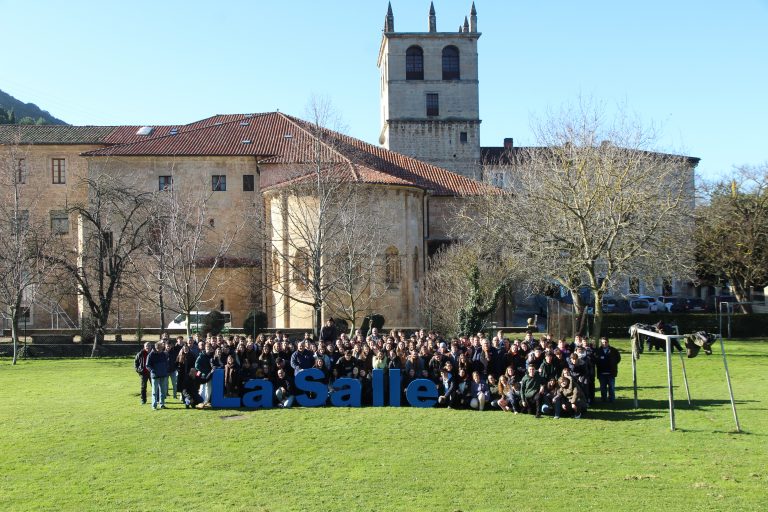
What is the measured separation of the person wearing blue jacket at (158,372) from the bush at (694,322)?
24255mm

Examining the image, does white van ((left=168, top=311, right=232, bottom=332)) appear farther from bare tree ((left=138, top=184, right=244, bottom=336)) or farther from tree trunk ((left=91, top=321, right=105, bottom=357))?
tree trunk ((left=91, top=321, right=105, bottom=357))

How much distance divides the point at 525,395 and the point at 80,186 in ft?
134

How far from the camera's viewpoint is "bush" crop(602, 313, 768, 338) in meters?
38.4

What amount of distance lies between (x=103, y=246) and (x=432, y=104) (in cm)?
4256

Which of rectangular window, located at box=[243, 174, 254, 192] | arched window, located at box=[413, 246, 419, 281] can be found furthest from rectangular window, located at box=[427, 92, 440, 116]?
arched window, located at box=[413, 246, 419, 281]

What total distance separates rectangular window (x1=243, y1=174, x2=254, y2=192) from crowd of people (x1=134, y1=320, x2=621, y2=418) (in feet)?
88.0

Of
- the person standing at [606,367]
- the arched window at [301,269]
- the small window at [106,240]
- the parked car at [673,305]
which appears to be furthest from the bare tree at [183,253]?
the parked car at [673,305]

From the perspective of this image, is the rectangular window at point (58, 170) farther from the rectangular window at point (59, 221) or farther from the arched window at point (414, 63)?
the arched window at point (414, 63)

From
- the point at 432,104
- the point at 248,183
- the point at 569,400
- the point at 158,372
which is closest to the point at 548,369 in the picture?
the point at 569,400

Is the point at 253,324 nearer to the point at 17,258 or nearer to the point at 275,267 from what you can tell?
the point at 275,267

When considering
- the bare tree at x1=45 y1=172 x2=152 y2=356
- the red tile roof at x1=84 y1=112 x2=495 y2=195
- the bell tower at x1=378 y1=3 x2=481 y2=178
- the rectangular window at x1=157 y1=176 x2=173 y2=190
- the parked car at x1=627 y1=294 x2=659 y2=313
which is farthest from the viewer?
the bell tower at x1=378 y1=3 x2=481 y2=178

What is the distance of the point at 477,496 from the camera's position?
38.4 feet

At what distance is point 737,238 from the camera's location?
4859 centimetres

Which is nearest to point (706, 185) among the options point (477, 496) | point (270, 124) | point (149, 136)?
point (270, 124)
